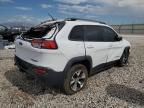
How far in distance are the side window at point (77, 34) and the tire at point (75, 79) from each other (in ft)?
2.23

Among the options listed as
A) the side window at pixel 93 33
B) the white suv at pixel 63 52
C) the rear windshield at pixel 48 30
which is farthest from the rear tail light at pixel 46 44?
the side window at pixel 93 33

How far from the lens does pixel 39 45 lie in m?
4.16

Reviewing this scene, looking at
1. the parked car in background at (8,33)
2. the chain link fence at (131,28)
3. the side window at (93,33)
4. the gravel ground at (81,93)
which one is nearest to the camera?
the gravel ground at (81,93)

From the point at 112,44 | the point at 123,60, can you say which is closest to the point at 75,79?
the point at 112,44

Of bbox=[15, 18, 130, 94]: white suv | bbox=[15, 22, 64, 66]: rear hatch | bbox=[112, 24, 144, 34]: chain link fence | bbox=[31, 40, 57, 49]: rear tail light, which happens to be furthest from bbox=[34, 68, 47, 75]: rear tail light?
bbox=[112, 24, 144, 34]: chain link fence

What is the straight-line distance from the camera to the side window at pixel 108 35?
5988 millimetres

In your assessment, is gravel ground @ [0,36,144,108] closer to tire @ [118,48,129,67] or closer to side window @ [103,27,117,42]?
tire @ [118,48,129,67]

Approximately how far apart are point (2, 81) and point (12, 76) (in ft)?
1.61

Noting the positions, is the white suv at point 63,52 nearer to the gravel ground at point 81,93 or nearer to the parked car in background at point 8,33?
the gravel ground at point 81,93

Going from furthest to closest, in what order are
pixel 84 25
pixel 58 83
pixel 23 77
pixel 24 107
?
pixel 23 77, pixel 84 25, pixel 58 83, pixel 24 107

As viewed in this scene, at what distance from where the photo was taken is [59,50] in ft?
13.7

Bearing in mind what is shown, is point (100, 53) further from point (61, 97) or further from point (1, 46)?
point (1, 46)

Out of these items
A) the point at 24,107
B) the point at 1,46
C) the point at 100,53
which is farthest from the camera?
the point at 1,46

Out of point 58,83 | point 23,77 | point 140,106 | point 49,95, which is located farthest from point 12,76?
point 140,106
